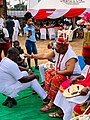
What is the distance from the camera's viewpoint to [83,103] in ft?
12.9

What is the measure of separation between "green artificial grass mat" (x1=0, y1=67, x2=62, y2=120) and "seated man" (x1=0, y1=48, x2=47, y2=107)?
0.14 meters

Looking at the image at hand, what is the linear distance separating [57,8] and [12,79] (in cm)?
801

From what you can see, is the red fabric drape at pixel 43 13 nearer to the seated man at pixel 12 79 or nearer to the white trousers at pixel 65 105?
the seated man at pixel 12 79

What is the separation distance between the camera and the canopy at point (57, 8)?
39.6ft

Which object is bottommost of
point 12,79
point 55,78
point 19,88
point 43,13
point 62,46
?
point 43,13

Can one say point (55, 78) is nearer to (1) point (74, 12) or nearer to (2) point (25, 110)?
(2) point (25, 110)

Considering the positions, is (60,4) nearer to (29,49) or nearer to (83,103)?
(29,49)

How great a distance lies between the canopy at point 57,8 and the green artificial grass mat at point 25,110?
21.1 feet

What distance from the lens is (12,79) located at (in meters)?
5.35

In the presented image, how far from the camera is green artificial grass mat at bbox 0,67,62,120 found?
4.98m

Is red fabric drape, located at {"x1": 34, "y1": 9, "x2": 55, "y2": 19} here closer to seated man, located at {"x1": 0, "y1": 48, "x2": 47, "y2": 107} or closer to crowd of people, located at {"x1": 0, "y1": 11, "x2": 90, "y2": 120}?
crowd of people, located at {"x1": 0, "y1": 11, "x2": 90, "y2": 120}

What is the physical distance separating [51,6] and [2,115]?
8032mm

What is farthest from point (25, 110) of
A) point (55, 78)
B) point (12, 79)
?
point (55, 78)

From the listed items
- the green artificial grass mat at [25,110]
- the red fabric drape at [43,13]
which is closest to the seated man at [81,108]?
the green artificial grass mat at [25,110]
